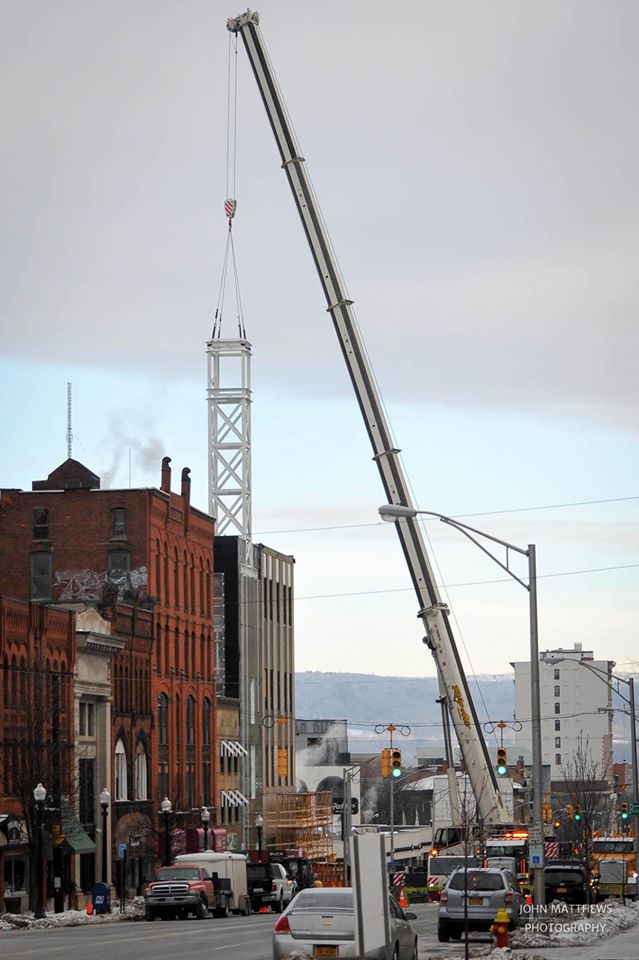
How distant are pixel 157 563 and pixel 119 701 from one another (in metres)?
10.8

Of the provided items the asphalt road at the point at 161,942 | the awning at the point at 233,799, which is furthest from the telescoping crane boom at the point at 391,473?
the awning at the point at 233,799

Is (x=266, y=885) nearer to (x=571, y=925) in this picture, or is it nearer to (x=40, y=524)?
(x=571, y=925)

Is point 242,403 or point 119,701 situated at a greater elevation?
point 242,403

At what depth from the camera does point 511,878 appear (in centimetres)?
4122

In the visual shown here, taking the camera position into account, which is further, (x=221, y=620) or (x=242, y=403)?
(x=242, y=403)

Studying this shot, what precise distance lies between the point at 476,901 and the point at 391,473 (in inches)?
814

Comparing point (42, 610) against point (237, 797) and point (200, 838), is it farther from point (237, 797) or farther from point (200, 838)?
point (237, 797)

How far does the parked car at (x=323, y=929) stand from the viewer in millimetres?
26984

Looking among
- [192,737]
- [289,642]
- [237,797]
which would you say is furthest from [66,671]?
[289,642]

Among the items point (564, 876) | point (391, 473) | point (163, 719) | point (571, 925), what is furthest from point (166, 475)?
point (571, 925)

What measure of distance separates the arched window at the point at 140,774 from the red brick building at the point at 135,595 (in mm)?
74

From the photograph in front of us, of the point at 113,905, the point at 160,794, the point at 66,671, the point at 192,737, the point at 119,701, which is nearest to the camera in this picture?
the point at 113,905

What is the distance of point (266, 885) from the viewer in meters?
68.6

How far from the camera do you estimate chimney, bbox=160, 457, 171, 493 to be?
313 feet
